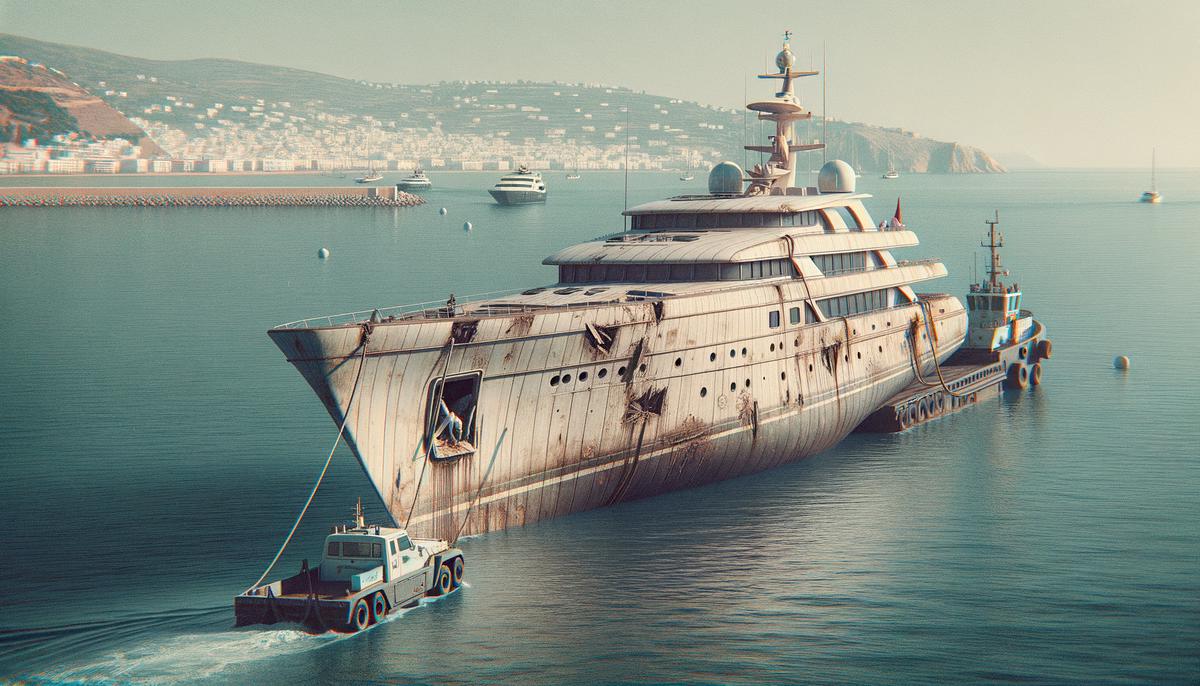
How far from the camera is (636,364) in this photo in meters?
34.7

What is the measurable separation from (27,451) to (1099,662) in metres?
32.7

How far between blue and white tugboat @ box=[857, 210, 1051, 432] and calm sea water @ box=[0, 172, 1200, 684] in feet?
3.95

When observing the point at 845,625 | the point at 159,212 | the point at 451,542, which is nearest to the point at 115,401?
the point at 451,542

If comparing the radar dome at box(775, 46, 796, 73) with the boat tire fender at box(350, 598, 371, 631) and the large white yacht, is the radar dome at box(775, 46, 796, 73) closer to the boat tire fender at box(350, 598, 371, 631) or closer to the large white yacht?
the large white yacht

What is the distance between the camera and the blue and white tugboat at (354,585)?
25.8 m

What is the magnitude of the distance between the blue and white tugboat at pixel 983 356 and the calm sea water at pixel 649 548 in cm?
120

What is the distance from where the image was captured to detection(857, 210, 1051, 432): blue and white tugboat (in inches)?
1980

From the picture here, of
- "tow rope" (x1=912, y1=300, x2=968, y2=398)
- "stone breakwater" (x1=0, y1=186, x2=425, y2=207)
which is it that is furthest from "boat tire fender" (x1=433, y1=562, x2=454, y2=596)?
"stone breakwater" (x1=0, y1=186, x2=425, y2=207)

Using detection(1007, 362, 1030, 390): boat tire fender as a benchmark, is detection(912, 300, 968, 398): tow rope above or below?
above

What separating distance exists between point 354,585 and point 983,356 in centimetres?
3856

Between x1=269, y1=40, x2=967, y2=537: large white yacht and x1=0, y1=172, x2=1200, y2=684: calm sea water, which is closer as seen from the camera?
x1=0, y1=172, x2=1200, y2=684: calm sea water

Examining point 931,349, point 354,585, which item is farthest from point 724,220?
point 354,585

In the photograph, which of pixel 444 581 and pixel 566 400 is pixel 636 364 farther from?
pixel 444 581

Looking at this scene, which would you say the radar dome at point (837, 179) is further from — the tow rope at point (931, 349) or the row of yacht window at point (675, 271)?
the row of yacht window at point (675, 271)
